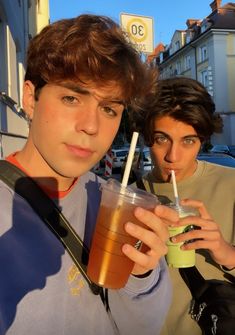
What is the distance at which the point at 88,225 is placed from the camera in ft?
4.96

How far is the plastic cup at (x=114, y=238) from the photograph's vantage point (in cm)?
127

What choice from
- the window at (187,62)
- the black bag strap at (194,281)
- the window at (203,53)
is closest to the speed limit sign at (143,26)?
the black bag strap at (194,281)

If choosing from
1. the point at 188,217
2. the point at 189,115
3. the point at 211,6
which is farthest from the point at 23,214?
the point at 211,6

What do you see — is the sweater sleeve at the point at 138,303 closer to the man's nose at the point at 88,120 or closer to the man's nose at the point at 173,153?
the man's nose at the point at 88,120

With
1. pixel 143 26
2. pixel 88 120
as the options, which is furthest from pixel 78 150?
pixel 143 26

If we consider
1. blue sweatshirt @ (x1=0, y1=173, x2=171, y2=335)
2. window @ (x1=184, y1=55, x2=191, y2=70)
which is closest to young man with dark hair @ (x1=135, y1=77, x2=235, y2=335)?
blue sweatshirt @ (x1=0, y1=173, x2=171, y2=335)

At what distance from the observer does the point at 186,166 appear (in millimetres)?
2217

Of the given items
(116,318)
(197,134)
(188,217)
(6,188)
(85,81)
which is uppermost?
(85,81)

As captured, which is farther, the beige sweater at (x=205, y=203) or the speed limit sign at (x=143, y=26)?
the speed limit sign at (x=143, y=26)

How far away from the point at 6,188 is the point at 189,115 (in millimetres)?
1180

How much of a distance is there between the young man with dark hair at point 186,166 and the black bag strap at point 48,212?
A: 30.2 inches

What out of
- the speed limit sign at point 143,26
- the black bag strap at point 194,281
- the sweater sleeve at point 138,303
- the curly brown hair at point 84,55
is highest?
the speed limit sign at point 143,26

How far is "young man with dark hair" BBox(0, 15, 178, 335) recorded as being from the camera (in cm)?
122

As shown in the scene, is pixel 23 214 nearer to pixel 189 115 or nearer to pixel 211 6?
pixel 189 115
